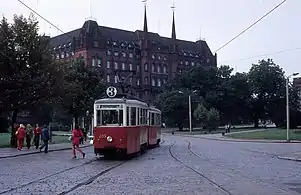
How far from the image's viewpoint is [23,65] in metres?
38.2

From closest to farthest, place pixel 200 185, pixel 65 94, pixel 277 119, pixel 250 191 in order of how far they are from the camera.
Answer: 1. pixel 250 191
2. pixel 200 185
3. pixel 65 94
4. pixel 277 119

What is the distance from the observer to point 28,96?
38625mm

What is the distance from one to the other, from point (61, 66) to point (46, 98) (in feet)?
9.36

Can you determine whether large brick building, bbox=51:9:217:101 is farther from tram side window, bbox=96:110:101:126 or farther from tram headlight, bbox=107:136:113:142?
tram headlight, bbox=107:136:113:142

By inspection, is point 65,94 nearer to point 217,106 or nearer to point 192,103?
point 192,103

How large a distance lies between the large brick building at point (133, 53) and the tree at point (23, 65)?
325 feet

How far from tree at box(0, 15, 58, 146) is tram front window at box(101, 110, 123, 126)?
1310cm

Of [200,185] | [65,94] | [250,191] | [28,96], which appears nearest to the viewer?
[250,191]

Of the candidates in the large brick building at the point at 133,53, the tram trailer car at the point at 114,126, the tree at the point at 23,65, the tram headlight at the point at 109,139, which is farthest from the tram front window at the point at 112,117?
the large brick building at the point at 133,53

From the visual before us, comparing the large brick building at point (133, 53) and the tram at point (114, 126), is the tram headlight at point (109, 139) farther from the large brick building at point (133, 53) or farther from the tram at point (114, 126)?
the large brick building at point (133, 53)

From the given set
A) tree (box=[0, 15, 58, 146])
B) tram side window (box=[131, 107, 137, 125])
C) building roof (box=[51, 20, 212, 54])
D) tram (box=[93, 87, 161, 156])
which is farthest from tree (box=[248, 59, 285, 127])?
Result: tram (box=[93, 87, 161, 156])

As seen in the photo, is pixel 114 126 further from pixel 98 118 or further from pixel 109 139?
pixel 98 118

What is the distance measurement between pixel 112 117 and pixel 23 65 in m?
14.9

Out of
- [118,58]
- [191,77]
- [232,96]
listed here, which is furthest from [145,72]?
[232,96]
